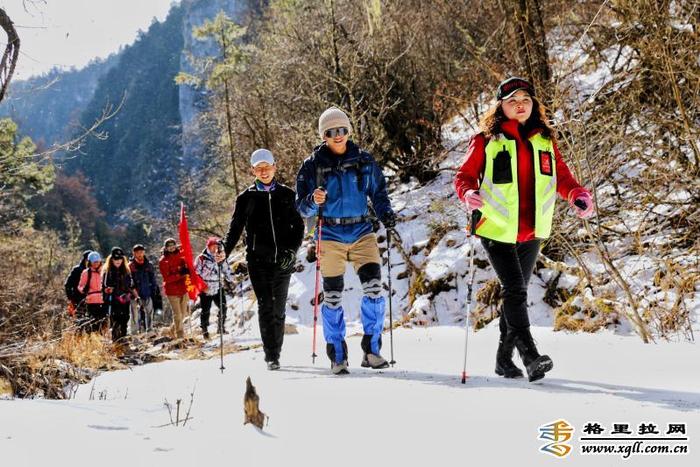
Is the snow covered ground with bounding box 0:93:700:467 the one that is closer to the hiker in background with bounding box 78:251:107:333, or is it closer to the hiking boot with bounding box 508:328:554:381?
the hiking boot with bounding box 508:328:554:381

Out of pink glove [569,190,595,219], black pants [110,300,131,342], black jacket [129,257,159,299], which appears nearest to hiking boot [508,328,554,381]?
pink glove [569,190,595,219]

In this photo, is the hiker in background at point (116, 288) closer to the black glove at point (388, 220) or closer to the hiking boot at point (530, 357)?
the black glove at point (388, 220)

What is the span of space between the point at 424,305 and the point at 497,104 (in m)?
6.65

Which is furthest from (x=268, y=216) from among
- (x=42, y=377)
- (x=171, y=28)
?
(x=171, y=28)

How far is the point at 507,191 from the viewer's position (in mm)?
3873

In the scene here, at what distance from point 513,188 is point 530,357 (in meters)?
1.07

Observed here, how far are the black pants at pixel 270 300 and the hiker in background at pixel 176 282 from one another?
18.4 feet

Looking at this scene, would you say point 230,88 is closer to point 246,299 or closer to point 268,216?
point 246,299

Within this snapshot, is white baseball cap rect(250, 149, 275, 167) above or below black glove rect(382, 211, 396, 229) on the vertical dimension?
above

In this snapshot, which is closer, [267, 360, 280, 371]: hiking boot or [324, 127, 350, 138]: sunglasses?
[324, 127, 350, 138]: sunglasses

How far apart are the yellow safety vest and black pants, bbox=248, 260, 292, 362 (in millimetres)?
2354

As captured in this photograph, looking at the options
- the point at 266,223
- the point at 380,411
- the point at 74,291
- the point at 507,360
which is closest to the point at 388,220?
the point at 266,223

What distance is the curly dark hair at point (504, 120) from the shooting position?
3.94 m

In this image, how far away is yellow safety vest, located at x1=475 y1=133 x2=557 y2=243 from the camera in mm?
3869
